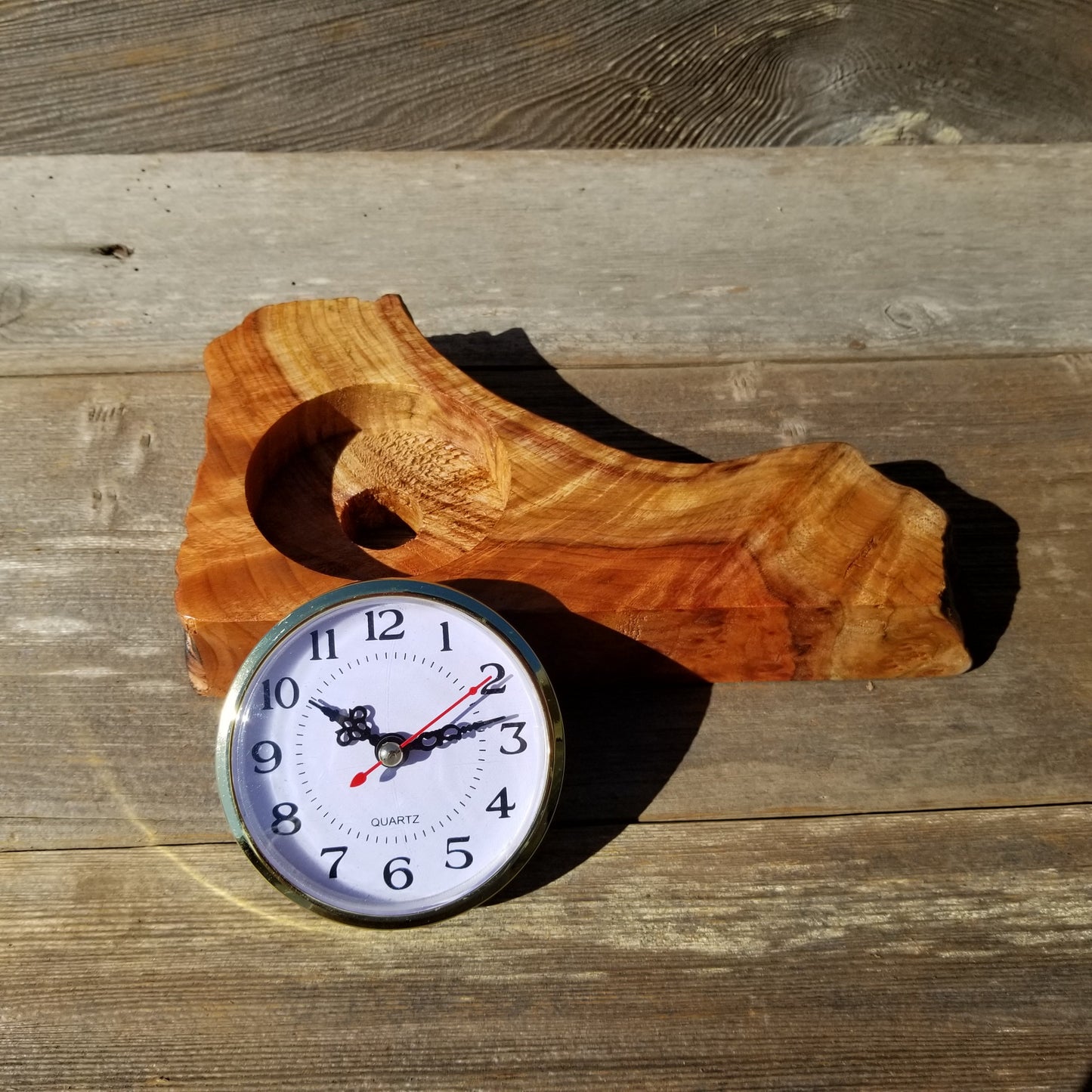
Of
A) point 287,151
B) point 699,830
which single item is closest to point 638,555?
point 699,830

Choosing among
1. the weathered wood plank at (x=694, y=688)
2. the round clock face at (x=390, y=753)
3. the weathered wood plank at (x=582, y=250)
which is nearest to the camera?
the round clock face at (x=390, y=753)

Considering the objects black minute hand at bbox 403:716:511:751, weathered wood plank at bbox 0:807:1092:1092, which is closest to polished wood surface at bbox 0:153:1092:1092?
weathered wood plank at bbox 0:807:1092:1092

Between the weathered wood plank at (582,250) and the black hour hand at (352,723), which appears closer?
the black hour hand at (352,723)

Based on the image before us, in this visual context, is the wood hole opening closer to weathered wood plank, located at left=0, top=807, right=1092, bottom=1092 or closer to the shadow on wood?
weathered wood plank, located at left=0, top=807, right=1092, bottom=1092

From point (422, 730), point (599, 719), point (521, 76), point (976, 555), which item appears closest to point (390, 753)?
point (422, 730)

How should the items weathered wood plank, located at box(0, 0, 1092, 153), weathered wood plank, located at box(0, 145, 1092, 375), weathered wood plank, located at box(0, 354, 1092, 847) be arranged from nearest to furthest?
weathered wood plank, located at box(0, 354, 1092, 847) → weathered wood plank, located at box(0, 145, 1092, 375) → weathered wood plank, located at box(0, 0, 1092, 153)

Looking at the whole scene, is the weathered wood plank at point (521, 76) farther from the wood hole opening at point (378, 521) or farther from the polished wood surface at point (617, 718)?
the wood hole opening at point (378, 521)

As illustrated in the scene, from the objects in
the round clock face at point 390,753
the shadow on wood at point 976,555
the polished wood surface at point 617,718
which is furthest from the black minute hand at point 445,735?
the shadow on wood at point 976,555
